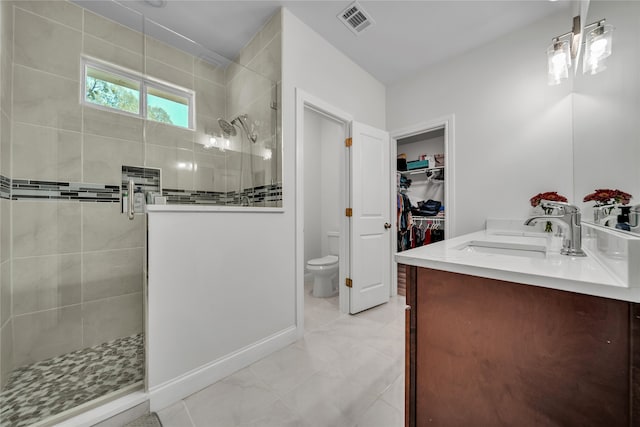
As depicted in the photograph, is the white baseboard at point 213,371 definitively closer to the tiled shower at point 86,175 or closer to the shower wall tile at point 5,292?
the tiled shower at point 86,175

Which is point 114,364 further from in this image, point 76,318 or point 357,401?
point 357,401

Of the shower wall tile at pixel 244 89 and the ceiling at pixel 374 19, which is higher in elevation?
the ceiling at pixel 374 19

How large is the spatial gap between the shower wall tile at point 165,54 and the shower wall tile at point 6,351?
1.79 metres

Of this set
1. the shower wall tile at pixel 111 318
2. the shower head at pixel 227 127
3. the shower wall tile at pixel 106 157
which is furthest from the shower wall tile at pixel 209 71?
the shower wall tile at pixel 111 318

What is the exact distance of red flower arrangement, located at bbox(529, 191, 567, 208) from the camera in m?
1.83

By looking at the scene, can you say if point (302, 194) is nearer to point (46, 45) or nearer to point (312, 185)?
point (312, 185)

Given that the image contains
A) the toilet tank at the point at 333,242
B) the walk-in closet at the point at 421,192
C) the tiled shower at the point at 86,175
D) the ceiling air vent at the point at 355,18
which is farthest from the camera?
the toilet tank at the point at 333,242

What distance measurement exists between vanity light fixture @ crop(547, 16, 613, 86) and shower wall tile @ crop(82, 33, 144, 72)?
259 cm

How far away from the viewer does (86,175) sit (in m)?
1.75

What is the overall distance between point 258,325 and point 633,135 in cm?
205

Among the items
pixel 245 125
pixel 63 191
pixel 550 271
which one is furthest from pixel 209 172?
pixel 550 271

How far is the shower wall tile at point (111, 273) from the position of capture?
1.77m

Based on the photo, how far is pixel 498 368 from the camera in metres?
0.73

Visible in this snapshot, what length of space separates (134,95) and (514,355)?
257 centimetres
